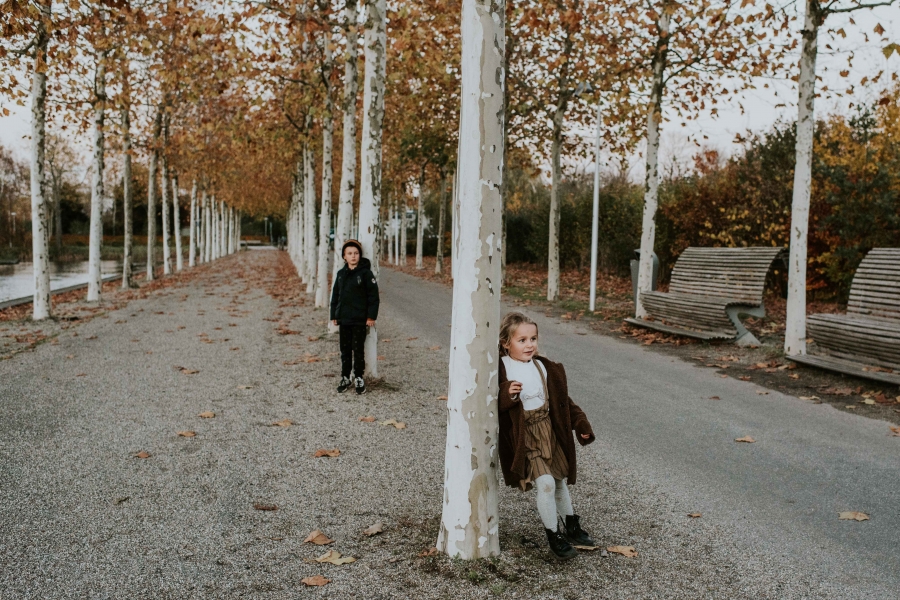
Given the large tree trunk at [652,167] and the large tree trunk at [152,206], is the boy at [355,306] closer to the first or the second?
the large tree trunk at [652,167]

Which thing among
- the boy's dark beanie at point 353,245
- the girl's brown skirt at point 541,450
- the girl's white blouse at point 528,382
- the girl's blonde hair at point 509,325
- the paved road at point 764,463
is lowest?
the paved road at point 764,463

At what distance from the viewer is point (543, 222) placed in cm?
3222

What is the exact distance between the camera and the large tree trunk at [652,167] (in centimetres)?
1339

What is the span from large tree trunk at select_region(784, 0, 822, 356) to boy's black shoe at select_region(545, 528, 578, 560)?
6851 mm

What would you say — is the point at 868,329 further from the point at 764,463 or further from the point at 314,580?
the point at 314,580

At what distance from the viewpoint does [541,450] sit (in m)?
3.82

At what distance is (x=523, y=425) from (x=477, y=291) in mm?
750

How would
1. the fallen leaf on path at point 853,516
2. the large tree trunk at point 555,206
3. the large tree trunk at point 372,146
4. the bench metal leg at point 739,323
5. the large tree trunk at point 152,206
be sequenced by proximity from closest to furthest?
the fallen leaf on path at point 853,516
the large tree trunk at point 372,146
the bench metal leg at point 739,323
the large tree trunk at point 555,206
the large tree trunk at point 152,206

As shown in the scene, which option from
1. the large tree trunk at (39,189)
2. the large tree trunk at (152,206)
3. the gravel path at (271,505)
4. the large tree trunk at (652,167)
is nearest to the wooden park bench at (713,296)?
the large tree trunk at (652,167)

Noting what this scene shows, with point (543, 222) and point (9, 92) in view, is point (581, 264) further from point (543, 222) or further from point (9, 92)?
point (9, 92)

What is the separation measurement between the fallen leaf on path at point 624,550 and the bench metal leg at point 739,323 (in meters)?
7.53

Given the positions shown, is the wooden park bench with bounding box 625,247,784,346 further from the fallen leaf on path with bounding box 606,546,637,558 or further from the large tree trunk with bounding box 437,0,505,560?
the large tree trunk with bounding box 437,0,505,560

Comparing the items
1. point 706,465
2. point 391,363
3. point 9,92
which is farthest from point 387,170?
point 706,465

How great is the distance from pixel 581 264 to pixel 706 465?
23964 mm
